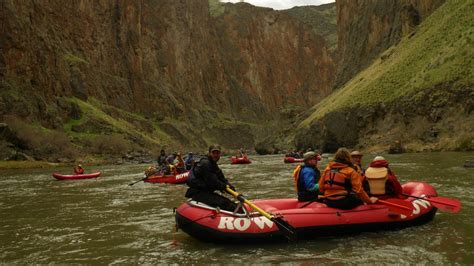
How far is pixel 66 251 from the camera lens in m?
11.3

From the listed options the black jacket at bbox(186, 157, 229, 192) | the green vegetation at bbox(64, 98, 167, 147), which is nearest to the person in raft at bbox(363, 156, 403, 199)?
the black jacket at bbox(186, 157, 229, 192)

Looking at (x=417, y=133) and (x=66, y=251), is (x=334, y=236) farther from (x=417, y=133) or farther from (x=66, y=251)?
(x=417, y=133)

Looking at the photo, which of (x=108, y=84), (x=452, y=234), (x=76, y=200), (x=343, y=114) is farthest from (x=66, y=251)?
(x=108, y=84)

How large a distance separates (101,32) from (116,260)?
11621 cm

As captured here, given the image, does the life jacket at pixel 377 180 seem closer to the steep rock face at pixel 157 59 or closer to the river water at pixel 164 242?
the river water at pixel 164 242

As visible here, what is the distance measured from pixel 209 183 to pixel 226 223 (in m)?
1.20

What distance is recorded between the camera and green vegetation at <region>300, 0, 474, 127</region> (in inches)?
1996

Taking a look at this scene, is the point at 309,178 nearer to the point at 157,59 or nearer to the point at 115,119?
the point at 115,119

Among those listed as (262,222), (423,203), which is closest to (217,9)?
(423,203)

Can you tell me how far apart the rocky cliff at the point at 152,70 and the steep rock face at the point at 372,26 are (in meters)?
19.2

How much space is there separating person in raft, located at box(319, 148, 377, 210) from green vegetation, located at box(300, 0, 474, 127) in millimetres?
40491

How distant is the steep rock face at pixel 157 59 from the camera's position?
83875 millimetres

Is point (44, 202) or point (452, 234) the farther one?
point (44, 202)

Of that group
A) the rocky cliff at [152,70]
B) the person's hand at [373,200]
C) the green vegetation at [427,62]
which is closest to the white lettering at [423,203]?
the person's hand at [373,200]
